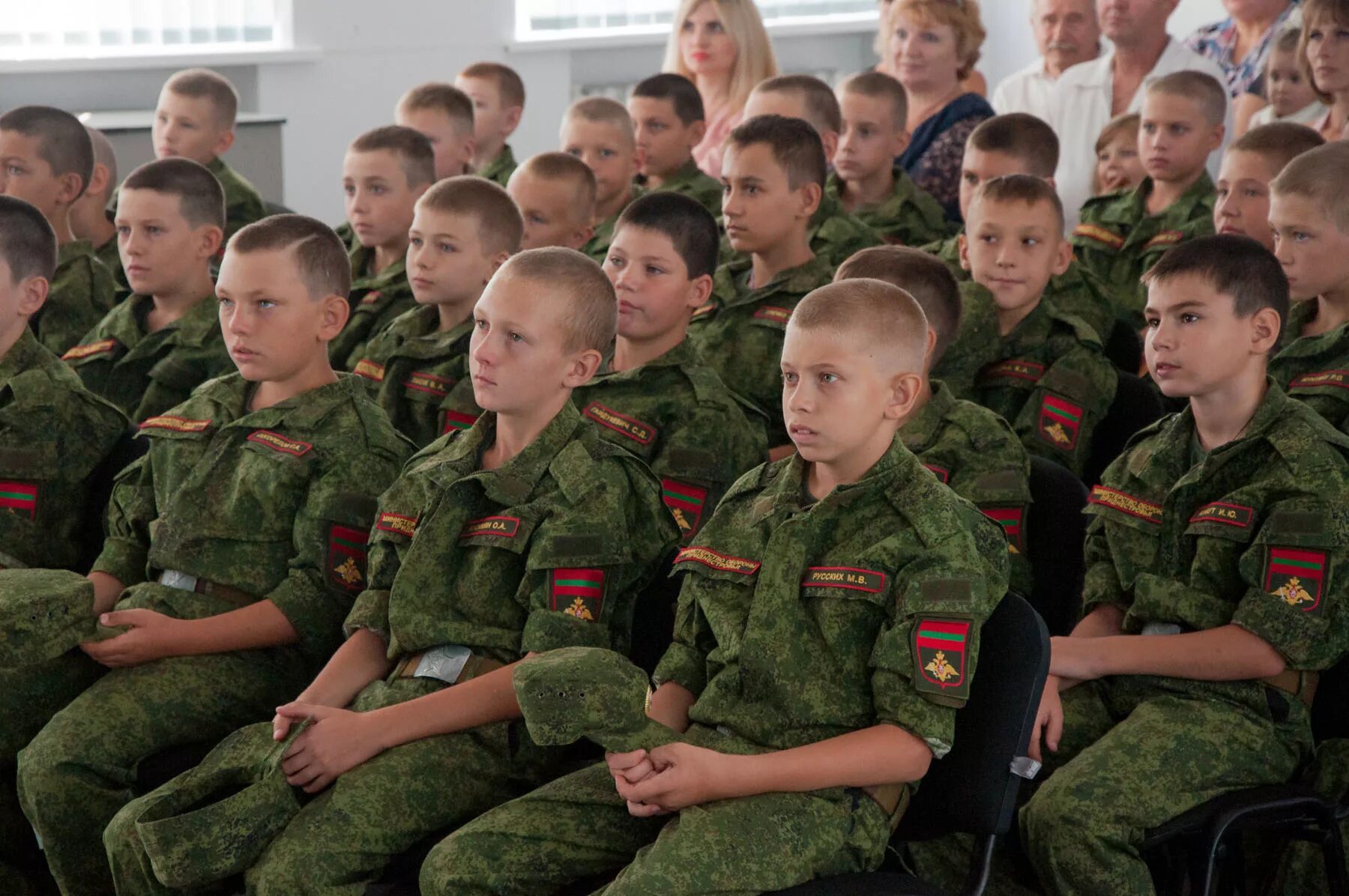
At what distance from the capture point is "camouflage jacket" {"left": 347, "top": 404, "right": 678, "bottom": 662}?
6.61 ft

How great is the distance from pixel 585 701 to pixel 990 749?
18.1 inches

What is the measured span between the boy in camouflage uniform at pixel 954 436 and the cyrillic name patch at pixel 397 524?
2.44ft

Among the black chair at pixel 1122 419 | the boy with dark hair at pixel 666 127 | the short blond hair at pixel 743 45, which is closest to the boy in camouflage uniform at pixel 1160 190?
the black chair at pixel 1122 419

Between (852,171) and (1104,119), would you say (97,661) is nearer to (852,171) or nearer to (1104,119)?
(852,171)

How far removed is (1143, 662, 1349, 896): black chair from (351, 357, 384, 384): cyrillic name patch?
175 centimetres

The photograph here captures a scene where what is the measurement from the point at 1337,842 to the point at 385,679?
1.24 meters

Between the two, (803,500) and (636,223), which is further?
(636,223)

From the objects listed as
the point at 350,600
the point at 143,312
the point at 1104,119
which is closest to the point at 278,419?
the point at 350,600

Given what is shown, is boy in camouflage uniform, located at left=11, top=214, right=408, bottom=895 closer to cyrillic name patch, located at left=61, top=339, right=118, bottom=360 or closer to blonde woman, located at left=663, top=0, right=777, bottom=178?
cyrillic name patch, located at left=61, top=339, right=118, bottom=360

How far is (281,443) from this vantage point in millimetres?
2338

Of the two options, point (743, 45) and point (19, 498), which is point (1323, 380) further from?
point (743, 45)

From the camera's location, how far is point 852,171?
4.09m

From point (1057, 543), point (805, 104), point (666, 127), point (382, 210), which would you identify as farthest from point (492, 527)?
point (666, 127)

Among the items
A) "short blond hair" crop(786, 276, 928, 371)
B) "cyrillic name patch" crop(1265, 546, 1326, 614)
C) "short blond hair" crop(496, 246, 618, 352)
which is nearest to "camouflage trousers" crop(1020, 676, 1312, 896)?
"cyrillic name patch" crop(1265, 546, 1326, 614)
